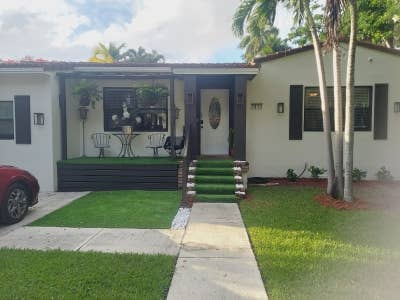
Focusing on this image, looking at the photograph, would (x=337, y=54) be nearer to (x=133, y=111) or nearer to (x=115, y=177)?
(x=115, y=177)

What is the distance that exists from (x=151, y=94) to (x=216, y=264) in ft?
22.2

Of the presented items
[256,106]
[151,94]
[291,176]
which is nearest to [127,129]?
[151,94]

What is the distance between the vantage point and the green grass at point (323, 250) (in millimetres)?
3396

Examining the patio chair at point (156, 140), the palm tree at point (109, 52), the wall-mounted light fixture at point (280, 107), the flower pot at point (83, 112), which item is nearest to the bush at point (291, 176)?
the wall-mounted light fixture at point (280, 107)

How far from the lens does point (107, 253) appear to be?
437cm

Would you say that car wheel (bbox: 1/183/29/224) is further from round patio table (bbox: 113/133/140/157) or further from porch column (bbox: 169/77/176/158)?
round patio table (bbox: 113/133/140/157)

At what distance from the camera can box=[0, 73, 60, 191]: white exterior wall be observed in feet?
29.0

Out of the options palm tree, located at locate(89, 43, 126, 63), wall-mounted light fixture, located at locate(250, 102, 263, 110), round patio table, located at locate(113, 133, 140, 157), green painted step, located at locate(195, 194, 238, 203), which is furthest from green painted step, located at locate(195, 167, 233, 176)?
palm tree, located at locate(89, 43, 126, 63)

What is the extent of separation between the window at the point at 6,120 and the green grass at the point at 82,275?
5.55 metres

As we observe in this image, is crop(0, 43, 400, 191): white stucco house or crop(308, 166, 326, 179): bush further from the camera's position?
crop(308, 166, 326, 179): bush

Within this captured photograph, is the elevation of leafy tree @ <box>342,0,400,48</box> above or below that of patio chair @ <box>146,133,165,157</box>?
above

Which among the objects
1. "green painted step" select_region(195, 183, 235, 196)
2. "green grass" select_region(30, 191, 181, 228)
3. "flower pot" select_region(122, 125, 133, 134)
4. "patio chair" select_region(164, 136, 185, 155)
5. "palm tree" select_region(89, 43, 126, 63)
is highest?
"palm tree" select_region(89, 43, 126, 63)

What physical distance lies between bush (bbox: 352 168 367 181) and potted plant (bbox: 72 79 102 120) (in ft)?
25.1

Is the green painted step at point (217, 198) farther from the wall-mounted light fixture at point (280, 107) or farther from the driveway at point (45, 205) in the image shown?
the wall-mounted light fixture at point (280, 107)
